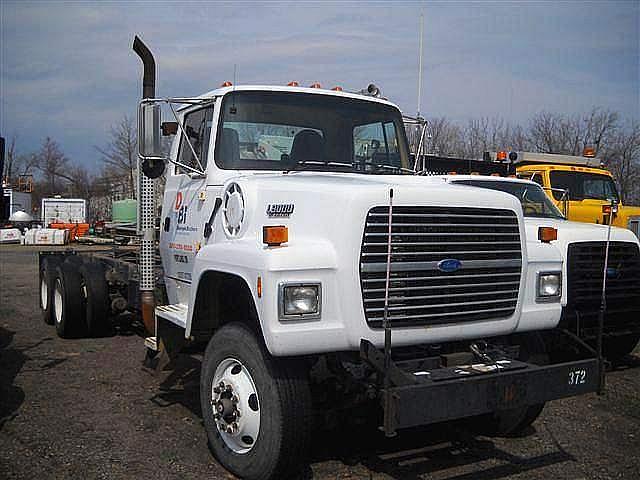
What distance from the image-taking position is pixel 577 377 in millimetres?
4344

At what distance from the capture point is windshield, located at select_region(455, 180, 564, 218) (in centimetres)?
858

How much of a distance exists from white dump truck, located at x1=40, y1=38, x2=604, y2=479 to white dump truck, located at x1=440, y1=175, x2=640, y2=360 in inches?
78.5

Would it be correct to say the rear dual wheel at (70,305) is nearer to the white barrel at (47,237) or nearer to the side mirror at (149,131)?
the side mirror at (149,131)

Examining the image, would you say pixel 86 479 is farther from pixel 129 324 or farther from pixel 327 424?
pixel 129 324

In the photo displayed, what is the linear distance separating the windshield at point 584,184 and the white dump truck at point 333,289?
273 inches

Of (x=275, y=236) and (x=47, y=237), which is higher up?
(x=275, y=236)

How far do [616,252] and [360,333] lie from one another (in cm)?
465

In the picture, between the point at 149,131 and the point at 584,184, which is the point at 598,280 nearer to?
the point at 149,131

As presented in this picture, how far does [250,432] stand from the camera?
14.2 feet

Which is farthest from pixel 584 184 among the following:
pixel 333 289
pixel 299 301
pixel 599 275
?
pixel 299 301

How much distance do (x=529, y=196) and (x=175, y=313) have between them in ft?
16.4

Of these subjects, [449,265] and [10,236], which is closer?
[449,265]

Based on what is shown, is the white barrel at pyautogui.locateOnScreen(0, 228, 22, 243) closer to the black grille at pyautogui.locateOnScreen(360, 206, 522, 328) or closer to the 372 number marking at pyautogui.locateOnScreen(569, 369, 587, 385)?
the black grille at pyautogui.locateOnScreen(360, 206, 522, 328)

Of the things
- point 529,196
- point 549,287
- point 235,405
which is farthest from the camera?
point 529,196
